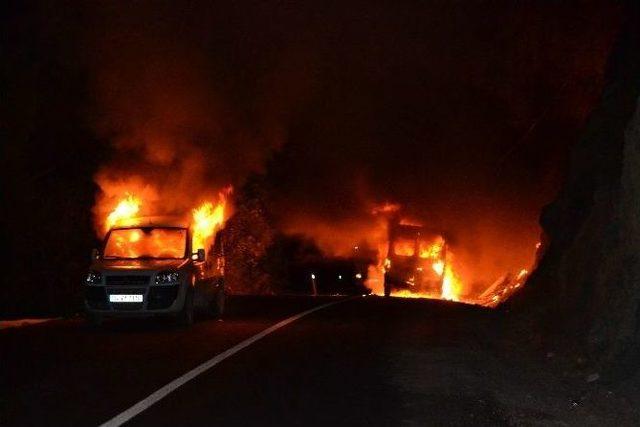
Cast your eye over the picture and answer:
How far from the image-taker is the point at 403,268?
4366 centimetres

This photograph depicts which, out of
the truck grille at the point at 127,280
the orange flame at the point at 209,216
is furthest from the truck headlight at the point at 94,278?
Answer: the orange flame at the point at 209,216

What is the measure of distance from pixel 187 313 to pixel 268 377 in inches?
257

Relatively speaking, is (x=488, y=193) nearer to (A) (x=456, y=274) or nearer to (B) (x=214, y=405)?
(A) (x=456, y=274)

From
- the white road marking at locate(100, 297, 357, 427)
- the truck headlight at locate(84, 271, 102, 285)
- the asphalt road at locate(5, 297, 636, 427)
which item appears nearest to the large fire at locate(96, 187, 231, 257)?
the truck headlight at locate(84, 271, 102, 285)

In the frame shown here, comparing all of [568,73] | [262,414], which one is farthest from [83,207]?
[262,414]

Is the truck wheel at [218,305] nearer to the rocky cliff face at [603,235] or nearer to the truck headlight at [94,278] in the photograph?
the truck headlight at [94,278]

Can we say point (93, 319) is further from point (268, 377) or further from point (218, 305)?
point (268, 377)

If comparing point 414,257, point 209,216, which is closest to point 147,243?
point 209,216

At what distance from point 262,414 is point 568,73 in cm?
2236

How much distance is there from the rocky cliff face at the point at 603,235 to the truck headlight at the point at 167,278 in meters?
7.07

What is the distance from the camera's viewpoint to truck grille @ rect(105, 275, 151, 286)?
16516mm

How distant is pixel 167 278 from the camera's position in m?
16.8

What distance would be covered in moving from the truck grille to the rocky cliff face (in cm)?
760

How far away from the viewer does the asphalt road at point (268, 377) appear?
344 inches
